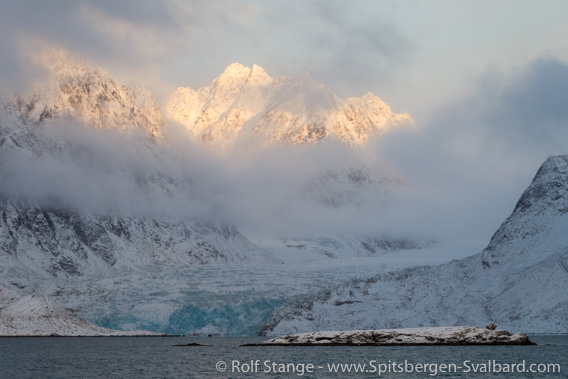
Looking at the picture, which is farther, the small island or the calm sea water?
the small island

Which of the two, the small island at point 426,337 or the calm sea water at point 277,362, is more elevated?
the small island at point 426,337

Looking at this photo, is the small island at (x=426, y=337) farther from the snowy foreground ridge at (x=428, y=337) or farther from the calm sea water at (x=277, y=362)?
the calm sea water at (x=277, y=362)

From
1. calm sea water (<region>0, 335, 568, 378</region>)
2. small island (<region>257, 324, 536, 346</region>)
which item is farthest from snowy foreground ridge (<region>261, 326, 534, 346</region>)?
calm sea water (<region>0, 335, 568, 378</region>)

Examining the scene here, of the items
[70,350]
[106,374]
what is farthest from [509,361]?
[70,350]

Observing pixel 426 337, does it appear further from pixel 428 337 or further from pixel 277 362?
pixel 277 362

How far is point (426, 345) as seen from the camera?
16262 cm

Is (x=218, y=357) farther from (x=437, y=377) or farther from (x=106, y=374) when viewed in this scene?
(x=437, y=377)

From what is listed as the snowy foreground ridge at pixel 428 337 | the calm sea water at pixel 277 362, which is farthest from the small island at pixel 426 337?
the calm sea water at pixel 277 362

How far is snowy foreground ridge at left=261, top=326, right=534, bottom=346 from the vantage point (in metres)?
157

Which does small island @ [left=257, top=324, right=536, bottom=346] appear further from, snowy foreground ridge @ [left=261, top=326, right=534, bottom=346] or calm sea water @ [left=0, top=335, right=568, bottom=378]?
calm sea water @ [left=0, top=335, right=568, bottom=378]

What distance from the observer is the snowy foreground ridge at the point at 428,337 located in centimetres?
15725

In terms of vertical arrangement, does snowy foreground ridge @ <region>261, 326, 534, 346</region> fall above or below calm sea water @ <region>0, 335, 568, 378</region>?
above

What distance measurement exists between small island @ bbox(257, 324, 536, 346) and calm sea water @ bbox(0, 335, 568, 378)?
283cm

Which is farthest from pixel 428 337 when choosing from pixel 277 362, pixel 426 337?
pixel 277 362
